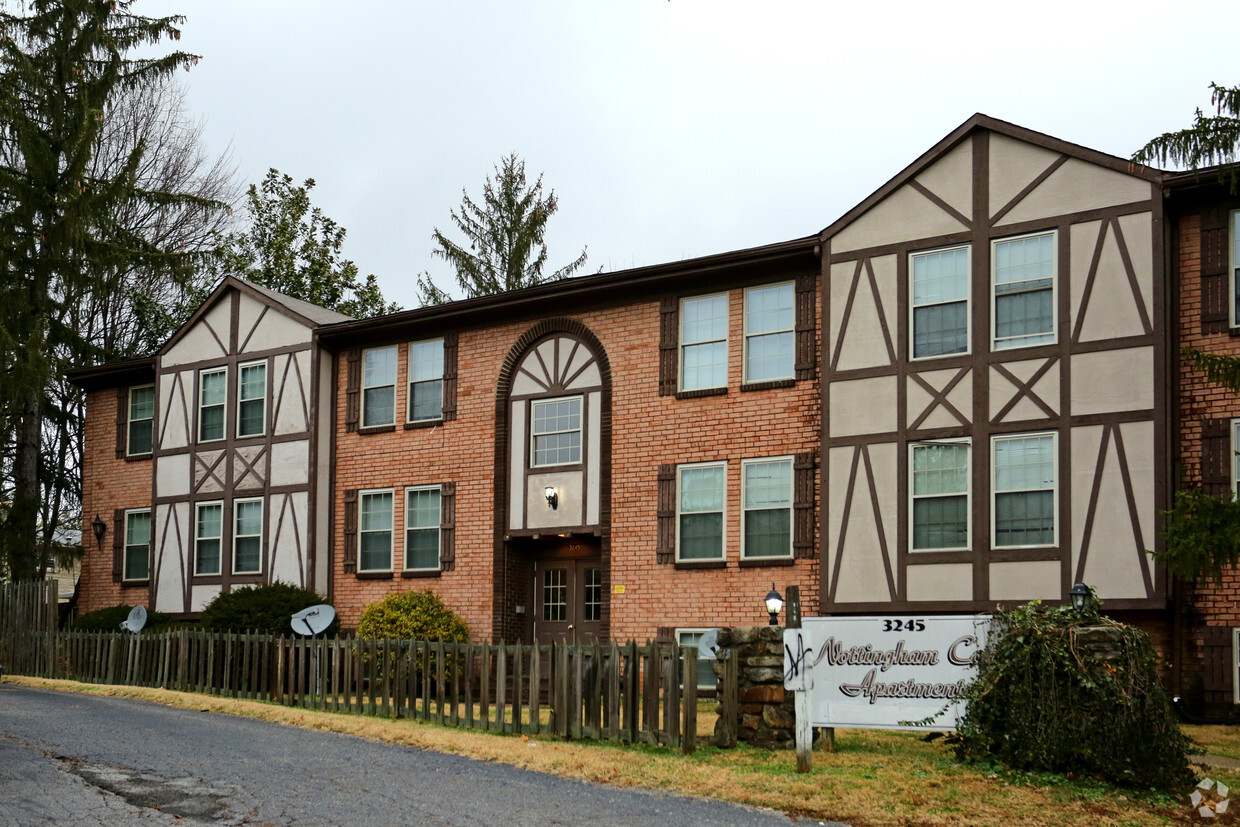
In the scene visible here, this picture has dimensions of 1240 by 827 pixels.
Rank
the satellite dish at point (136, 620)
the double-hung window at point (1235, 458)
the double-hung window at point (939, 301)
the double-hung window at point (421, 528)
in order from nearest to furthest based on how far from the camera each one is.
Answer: the double-hung window at point (1235, 458), the double-hung window at point (939, 301), the double-hung window at point (421, 528), the satellite dish at point (136, 620)

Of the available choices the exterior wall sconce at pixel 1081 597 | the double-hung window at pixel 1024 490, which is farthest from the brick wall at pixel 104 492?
the exterior wall sconce at pixel 1081 597

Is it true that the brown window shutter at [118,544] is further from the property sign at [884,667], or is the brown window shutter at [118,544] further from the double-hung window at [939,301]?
the property sign at [884,667]

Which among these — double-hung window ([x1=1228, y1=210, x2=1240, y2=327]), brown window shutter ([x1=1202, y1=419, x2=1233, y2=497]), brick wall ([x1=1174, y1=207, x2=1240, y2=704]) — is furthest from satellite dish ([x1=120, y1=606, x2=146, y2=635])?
double-hung window ([x1=1228, y1=210, x2=1240, y2=327])

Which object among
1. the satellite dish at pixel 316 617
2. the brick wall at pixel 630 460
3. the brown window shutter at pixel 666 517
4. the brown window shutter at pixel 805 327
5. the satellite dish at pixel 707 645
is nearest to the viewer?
the satellite dish at pixel 707 645

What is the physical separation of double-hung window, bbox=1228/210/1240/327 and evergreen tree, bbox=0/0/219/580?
72.0ft

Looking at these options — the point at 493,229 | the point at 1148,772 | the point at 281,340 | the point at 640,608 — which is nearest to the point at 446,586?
the point at 640,608

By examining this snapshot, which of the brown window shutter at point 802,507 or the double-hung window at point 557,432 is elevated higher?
the double-hung window at point 557,432

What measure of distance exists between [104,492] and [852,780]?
22.8 metres

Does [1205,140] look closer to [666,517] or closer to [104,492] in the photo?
[666,517]

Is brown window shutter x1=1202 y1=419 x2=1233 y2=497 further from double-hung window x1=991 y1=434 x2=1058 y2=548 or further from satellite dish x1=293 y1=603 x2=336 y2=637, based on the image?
satellite dish x1=293 y1=603 x2=336 y2=637

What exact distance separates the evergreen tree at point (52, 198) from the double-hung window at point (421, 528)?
336 inches

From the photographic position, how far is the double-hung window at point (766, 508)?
2111 centimetres

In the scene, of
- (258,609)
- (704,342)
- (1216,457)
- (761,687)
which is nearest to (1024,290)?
(1216,457)

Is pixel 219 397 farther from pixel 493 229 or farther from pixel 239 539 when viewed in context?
pixel 493 229
